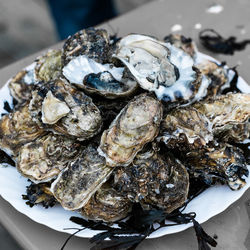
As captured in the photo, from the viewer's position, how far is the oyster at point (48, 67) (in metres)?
0.72

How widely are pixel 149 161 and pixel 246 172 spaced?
6.2 inches

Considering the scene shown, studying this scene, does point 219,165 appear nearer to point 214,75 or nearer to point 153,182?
point 153,182

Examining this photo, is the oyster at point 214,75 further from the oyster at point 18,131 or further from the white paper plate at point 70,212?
the oyster at point 18,131

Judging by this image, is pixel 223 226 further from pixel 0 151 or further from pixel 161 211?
pixel 0 151

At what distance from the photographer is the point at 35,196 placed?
0.61m

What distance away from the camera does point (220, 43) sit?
103 centimetres

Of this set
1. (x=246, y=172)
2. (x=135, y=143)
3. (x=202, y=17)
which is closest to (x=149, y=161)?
(x=135, y=143)

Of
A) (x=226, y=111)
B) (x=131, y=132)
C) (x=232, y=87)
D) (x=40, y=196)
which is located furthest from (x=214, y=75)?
(x=40, y=196)

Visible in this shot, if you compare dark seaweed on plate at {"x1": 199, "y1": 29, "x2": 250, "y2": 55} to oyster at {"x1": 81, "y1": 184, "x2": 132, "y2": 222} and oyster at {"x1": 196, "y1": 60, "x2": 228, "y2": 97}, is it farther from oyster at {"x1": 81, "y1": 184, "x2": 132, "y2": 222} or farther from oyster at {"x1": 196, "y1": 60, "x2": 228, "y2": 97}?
oyster at {"x1": 81, "y1": 184, "x2": 132, "y2": 222}

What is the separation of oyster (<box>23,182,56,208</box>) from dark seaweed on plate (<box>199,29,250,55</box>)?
595 mm

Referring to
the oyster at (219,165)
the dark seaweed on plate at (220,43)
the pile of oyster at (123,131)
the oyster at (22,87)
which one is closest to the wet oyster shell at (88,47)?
the pile of oyster at (123,131)

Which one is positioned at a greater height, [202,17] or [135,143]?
[135,143]

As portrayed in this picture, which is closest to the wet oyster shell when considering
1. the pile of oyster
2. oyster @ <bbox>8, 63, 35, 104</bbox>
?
the pile of oyster

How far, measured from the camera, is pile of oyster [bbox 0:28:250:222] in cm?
57
